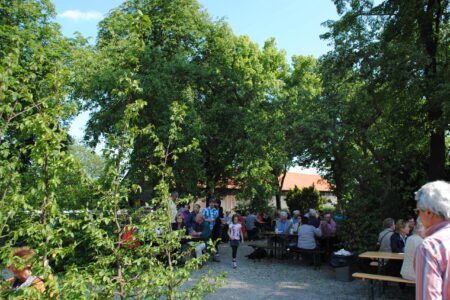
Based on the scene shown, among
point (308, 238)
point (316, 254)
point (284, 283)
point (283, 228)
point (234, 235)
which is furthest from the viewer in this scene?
point (283, 228)

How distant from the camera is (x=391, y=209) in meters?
12.1

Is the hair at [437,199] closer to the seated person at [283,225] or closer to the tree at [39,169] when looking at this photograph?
the tree at [39,169]

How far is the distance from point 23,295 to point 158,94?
50.8 ft

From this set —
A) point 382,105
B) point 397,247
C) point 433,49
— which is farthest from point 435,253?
point 433,49

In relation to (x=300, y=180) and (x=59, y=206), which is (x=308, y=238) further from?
(x=300, y=180)

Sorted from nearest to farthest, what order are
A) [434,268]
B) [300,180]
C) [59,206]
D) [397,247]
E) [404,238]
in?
[434,268]
[59,206]
[397,247]
[404,238]
[300,180]

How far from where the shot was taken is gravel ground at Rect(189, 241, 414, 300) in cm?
802

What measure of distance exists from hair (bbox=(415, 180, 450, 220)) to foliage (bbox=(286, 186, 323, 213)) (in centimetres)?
2993

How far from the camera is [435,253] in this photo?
85.4 inches

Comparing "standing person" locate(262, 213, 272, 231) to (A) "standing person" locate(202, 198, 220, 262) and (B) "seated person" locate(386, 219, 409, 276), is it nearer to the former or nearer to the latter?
(A) "standing person" locate(202, 198, 220, 262)

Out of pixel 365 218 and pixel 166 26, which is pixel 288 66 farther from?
pixel 365 218

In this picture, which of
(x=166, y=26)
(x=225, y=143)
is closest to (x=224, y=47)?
(x=166, y=26)

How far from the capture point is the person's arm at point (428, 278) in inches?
83.6

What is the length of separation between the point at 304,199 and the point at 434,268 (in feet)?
101
